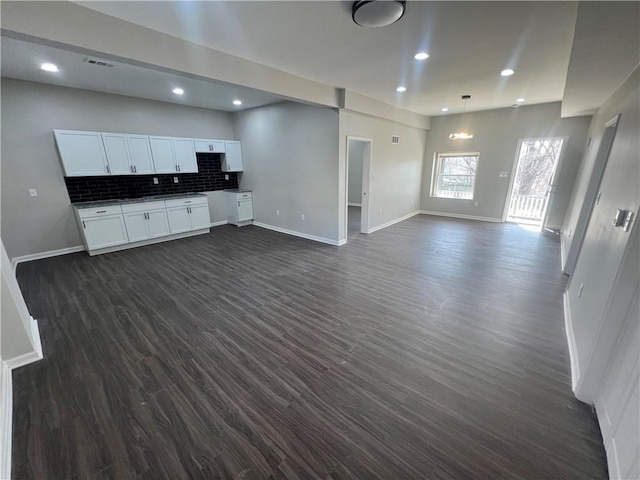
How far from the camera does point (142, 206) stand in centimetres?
494

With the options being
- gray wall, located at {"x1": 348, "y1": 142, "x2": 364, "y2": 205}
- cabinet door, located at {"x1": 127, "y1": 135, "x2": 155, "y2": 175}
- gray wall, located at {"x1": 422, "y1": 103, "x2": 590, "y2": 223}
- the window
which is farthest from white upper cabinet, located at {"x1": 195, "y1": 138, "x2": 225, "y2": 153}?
the window

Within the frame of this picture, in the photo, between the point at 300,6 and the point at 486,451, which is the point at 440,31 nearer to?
the point at 300,6

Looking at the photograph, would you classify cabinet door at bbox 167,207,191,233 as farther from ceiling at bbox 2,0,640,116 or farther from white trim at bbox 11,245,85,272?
ceiling at bbox 2,0,640,116

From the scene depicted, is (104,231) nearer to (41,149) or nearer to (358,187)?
(41,149)

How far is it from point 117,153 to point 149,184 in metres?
0.86

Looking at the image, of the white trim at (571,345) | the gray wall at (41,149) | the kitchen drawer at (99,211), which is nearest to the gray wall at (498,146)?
the white trim at (571,345)

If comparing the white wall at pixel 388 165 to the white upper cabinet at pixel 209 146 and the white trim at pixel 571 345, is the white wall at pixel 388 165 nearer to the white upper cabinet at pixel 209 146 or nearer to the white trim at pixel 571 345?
the white upper cabinet at pixel 209 146

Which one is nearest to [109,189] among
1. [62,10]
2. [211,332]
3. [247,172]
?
[247,172]

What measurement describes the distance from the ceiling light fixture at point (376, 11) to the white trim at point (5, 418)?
3.57 m

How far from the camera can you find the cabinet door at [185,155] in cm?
546

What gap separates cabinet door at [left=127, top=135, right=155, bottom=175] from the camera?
486cm

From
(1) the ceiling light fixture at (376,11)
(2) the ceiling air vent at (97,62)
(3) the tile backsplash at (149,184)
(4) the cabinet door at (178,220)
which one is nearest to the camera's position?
(1) the ceiling light fixture at (376,11)

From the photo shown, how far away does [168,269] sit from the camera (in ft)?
13.2

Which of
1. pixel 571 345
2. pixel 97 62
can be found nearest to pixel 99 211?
pixel 97 62
